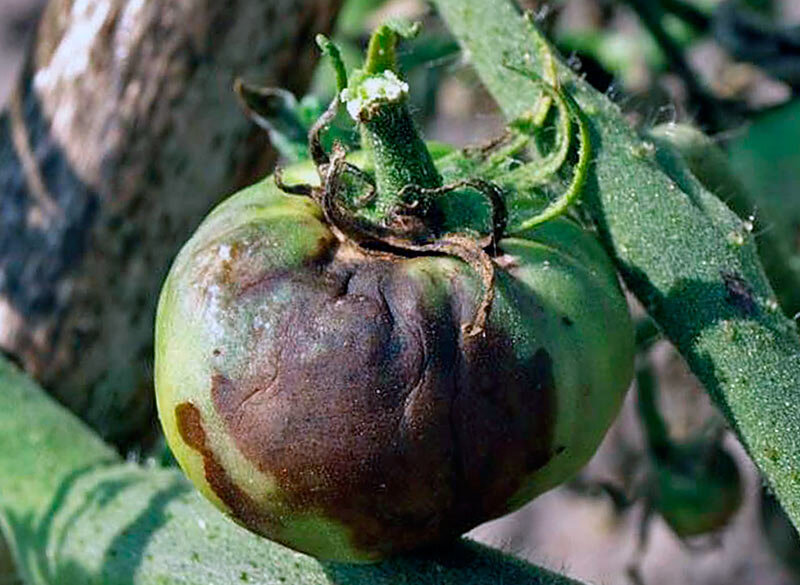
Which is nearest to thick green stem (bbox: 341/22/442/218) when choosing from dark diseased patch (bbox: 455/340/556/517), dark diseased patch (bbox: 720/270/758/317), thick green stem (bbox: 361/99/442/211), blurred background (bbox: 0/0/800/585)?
thick green stem (bbox: 361/99/442/211)

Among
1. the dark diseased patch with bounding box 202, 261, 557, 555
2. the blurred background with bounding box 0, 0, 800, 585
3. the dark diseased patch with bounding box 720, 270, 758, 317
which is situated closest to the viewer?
the dark diseased patch with bounding box 202, 261, 557, 555

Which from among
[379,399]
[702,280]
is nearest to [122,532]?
[379,399]

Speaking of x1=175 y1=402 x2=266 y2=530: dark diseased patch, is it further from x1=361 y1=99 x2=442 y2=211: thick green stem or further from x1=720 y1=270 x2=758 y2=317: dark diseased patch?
x1=720 y1=270 x2=758 y2=317: dark diseased patch

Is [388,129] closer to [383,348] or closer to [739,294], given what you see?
[383,348]

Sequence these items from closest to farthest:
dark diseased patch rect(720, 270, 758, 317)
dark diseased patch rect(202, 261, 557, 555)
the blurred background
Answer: dark diseased patch rect(202, 261, 557, 555), dark diseased patch rect(720, 270, 758, 317), the blurred background

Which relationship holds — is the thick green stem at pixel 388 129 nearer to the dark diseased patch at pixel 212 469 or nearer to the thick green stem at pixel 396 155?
the thick green stem at pixel 396 155

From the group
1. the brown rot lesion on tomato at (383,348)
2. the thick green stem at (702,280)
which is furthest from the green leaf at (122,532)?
the thick green stem at (702,280)
